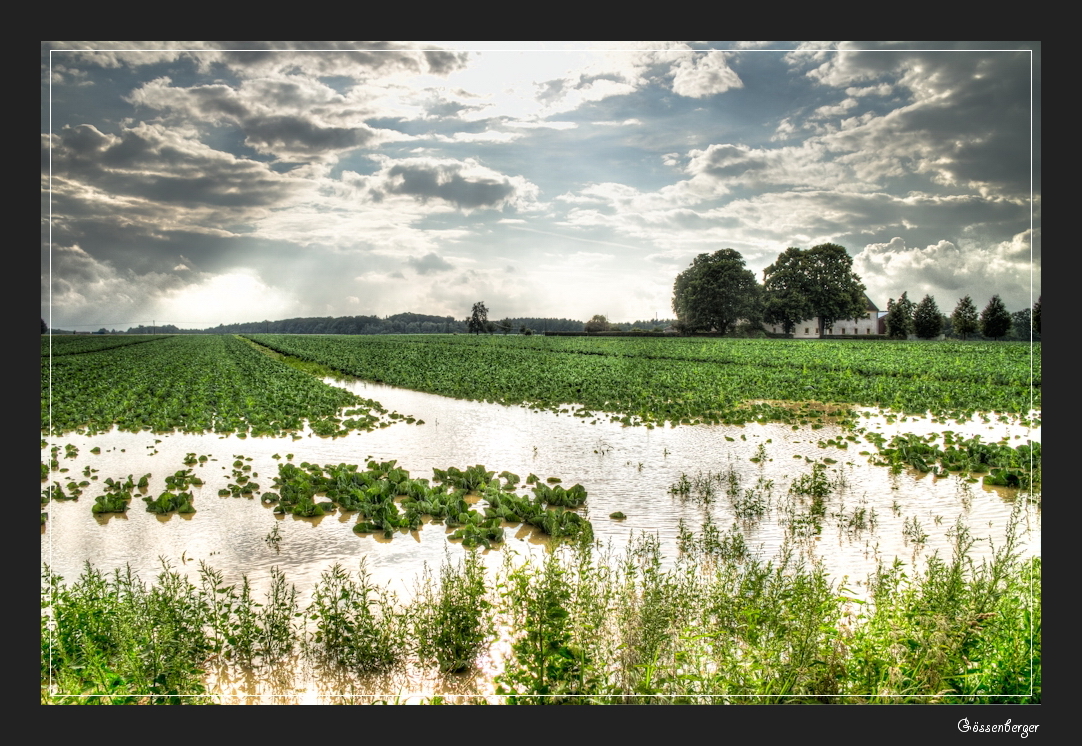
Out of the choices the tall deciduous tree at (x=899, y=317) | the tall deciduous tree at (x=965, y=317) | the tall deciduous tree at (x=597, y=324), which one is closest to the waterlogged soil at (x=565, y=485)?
the tall deciduous tree at (x=965, y=317)

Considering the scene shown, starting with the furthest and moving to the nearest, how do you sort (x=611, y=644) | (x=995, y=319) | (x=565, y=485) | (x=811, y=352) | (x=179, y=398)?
(x=179, y=398), (x=811, y=352), (x=565, y=485), (x=995, y=319), (x=611, y=644)

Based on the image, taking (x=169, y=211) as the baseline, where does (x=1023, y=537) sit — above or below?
below

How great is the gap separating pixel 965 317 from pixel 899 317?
2.12 ft

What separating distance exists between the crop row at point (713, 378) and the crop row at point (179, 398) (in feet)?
4.61

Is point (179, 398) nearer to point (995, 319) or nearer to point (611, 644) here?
point (611, 644)

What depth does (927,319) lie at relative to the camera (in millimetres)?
6984

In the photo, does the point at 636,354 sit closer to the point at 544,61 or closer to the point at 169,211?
the point at 544,61

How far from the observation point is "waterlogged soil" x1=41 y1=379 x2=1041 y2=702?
19.5ft

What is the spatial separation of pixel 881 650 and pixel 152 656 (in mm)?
5366

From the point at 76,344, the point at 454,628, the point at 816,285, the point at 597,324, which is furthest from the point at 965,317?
the point at 76,344

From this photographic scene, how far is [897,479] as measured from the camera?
8086mm

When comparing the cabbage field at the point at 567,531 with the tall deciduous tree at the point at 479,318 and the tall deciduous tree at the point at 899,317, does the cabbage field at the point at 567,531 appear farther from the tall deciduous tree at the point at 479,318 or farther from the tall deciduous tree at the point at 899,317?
the tall deciduous tree at the point at 479,318
